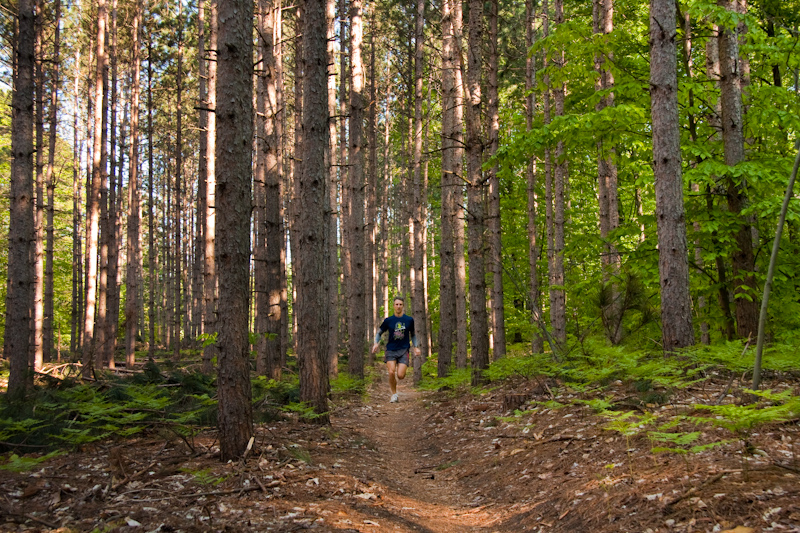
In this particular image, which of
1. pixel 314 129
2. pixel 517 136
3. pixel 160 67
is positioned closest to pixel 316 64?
pixel 314 129

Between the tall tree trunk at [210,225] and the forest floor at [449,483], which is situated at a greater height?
the tall tree trunk at [210,225]

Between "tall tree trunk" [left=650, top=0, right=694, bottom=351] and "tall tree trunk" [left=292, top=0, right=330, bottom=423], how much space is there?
4556 mm

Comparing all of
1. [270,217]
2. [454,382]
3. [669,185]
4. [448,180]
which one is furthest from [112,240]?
[669,185]

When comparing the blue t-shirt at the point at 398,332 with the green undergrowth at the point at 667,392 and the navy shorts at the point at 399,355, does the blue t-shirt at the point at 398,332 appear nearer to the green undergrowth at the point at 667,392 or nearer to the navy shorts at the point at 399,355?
the navy shorts at the point at 399,355

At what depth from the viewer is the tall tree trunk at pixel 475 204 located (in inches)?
403

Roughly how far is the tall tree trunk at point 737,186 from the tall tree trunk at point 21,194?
11238mm

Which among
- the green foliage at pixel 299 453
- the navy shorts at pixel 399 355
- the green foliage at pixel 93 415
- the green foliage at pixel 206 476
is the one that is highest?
the navy shorts at pixel 399 355

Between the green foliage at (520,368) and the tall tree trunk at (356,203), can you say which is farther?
the tall tree trunk at (356,203)

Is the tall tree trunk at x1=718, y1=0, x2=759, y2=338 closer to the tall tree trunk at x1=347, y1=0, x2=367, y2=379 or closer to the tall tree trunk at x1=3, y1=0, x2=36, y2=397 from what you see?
the tall tree trunk at x1=347, y1=0, x2=367, y2=379

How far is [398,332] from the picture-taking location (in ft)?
34.1

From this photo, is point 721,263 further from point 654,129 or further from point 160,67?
point 160,67

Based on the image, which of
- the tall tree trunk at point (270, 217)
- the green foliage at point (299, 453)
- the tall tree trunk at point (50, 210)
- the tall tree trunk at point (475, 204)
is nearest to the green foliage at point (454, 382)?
the tall tree trunk at point (475, 204)

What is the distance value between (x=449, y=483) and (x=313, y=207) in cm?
431

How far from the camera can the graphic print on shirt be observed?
10398mm
